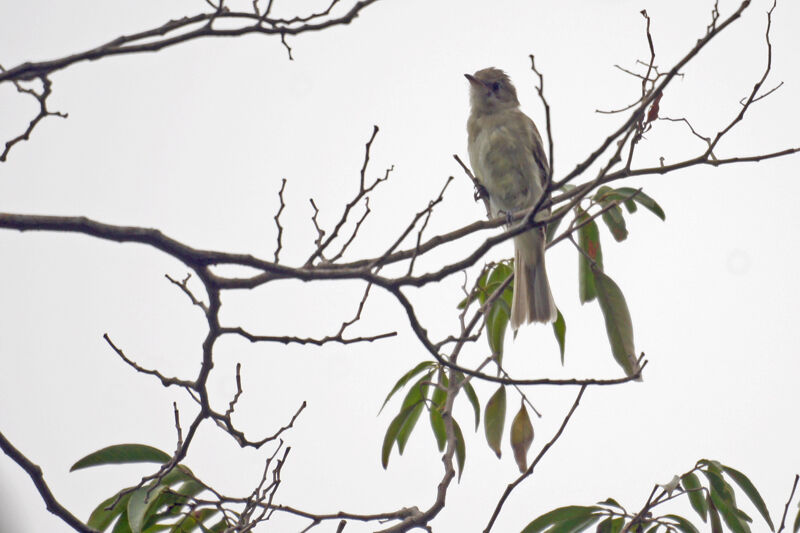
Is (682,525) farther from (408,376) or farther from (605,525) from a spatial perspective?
(408,376)

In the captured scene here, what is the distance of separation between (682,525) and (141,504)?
5.52 feet

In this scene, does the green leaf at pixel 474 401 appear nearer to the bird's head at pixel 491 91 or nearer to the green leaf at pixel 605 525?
the green leaf at pixel 605 525

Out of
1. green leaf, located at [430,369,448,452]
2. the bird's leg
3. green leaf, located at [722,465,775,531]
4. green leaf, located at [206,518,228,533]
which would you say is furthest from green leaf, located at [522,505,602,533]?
the bird's leg

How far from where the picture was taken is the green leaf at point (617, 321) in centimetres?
292

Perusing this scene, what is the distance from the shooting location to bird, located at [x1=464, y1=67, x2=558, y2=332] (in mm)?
4918

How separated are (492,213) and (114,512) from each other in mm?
3350

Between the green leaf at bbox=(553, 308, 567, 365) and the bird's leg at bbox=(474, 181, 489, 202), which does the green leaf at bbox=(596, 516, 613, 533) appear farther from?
the bird's leg at bbox=(474, 181, 489, 202)

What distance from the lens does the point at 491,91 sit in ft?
19.1

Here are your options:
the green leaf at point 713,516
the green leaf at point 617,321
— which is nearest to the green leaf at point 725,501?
the green leaf at point 713,516

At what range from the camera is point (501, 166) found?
17.5ft

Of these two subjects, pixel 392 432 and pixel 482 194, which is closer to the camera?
pixel 392 432

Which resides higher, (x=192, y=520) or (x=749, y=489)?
(x=192, y=520)

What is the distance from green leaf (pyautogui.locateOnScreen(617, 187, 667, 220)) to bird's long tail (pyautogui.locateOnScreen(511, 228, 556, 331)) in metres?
0.55

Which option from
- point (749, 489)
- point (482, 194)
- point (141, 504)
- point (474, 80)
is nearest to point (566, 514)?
point (749, 489)
